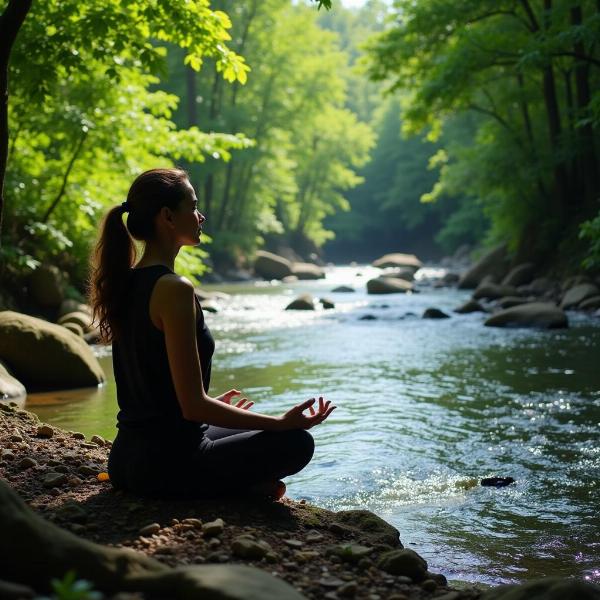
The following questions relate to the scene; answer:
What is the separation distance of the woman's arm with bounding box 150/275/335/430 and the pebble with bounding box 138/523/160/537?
0.47 meters

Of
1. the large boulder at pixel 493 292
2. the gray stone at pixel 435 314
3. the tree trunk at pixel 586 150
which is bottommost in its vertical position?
the gray stone at pixel 435 314

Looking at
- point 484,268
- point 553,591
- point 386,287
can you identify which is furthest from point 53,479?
point 484,268

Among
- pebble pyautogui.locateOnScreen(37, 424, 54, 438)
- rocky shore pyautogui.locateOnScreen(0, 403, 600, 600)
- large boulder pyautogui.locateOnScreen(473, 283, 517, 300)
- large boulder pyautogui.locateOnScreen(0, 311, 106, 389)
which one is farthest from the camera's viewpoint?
large boulder pyautogui.locateOnScreen(473, 283, 517, 300)

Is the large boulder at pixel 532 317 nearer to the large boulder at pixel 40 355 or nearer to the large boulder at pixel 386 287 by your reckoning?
the large boulder at pixel 40 355

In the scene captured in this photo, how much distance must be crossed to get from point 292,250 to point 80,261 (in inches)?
1187

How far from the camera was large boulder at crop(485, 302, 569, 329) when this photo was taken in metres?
14.2

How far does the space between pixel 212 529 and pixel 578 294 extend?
589 inches

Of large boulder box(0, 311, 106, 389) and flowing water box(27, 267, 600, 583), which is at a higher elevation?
large boulder box(0, 311, 106, 389)

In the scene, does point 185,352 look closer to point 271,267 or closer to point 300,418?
point 300,418

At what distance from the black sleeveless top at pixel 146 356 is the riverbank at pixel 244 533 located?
43cm

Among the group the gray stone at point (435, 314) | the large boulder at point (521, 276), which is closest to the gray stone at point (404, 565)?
the gray stone at point (435, 314)

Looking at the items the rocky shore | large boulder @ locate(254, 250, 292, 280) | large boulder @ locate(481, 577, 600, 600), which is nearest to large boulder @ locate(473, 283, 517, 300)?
large boulder @ locate(254, 250, 292, 280)

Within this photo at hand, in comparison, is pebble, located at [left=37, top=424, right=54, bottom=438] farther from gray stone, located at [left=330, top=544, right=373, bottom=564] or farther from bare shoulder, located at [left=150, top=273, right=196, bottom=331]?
gray stone, located at [left=330, top=544, right=373, bottom=564]

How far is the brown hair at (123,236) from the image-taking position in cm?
373
